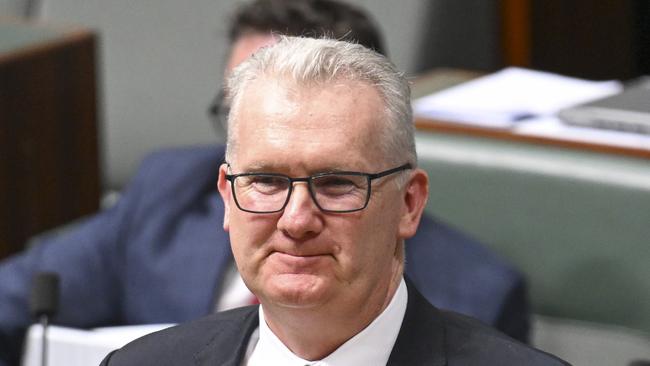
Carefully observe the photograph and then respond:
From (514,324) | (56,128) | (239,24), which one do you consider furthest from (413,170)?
(56,128)

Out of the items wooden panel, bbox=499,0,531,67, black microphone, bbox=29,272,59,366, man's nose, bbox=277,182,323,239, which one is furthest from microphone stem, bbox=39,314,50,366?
wooden panel, bbox=499,0,531,67

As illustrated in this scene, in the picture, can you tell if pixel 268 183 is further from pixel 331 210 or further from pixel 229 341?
pixel 229 341

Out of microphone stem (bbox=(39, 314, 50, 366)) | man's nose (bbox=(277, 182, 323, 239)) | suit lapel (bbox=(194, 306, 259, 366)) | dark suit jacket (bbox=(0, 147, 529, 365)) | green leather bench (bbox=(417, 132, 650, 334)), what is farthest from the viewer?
dark suit jacket (bbox=(0, 147, 529, 365))

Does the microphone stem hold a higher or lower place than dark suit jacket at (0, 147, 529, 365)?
higher

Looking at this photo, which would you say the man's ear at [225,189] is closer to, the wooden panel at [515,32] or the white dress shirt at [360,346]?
the white dress shirt at [360,346]

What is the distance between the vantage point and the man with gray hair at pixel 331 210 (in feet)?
3.17

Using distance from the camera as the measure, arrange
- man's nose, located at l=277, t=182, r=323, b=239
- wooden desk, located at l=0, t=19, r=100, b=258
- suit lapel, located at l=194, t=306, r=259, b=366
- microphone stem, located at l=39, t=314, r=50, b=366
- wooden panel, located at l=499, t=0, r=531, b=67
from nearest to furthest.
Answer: man's nose, located at l=277, t=182, r=323, b=239 → suit lapel, located at l=194, t=306, r=259, b=366 → microphone stem, located at l=39, t=314, r=50, b=366 → wooden desk, located at l=0, t=19, r=100, b=258 → wooden panel, located at l=499, t=0, r=531, b=67

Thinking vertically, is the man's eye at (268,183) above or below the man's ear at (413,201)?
above

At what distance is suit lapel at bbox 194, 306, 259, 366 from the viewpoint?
1.07 metres

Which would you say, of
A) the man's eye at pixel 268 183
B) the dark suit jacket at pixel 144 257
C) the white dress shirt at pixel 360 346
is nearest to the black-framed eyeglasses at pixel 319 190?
the man's eye at pixel 268 183

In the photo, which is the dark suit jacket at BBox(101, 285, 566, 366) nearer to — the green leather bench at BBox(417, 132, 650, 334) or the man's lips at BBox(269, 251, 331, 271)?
the man's lips at BBox(269, 251, 331, 271)

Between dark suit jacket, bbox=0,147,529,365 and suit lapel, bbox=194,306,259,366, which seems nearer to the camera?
suit lapel, bbox=194,306,259,366

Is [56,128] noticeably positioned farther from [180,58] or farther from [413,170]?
[413,170]

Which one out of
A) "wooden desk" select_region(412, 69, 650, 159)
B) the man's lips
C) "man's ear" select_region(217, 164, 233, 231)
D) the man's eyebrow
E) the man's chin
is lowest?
"wooden desk" select_region(412, 69, 650, 159)
